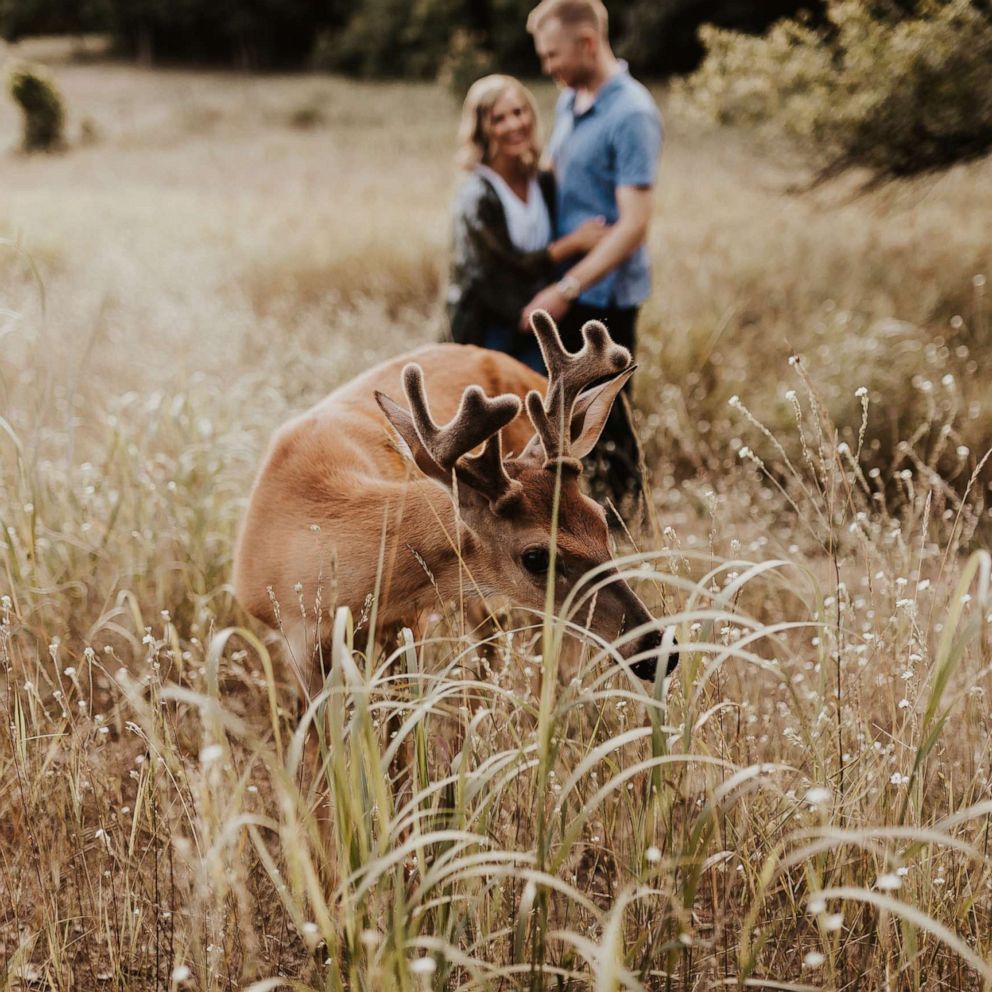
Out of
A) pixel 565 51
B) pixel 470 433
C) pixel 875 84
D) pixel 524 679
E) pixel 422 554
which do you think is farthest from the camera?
pixel 875 84

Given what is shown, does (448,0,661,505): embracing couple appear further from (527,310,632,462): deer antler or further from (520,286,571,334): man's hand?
(527,310,632,462): deer antler

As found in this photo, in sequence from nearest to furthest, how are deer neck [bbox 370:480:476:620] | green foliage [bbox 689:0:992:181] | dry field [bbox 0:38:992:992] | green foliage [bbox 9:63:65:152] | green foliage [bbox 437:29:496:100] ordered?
dry field [bbox 0:38:992:992] < deer neck [bbox 370:480:476:620] < green foliage [bbox 689:0:992:181] < green foliage [bbox 9:63:65:152] < green foliage [bbox 437:29:496:100]

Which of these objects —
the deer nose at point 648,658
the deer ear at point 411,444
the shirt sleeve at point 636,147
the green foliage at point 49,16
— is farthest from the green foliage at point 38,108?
the deer nose at point 648,658

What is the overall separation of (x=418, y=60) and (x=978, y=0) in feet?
104

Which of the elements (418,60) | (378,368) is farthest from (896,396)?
(418,60)

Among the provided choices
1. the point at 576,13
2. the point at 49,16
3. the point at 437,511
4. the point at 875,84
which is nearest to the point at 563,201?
the point at 576,13

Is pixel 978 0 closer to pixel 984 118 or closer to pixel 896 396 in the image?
pixel 984 118

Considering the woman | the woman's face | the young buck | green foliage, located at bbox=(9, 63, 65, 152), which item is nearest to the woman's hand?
the woman

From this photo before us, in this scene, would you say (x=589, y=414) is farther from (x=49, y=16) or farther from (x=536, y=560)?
(x=49, y=16)

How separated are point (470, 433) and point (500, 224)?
2.04 meters

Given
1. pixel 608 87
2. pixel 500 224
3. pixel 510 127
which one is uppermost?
pixel 608 87

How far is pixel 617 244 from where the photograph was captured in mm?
4207

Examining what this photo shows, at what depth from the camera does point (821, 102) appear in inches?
248

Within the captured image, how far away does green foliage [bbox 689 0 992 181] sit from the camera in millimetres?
5805
